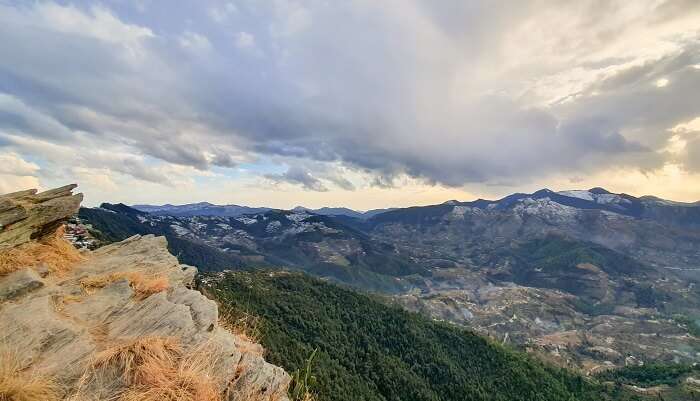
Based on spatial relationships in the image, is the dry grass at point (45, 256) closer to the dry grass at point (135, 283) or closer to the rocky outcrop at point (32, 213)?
the rocky outcrop at point (32, 213)

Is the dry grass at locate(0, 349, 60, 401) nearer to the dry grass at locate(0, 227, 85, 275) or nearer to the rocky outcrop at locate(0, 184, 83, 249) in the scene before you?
the dry grass at locate(0, 227, 85, 275)

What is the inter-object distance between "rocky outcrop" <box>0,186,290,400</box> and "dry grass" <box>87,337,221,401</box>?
1.01 feet

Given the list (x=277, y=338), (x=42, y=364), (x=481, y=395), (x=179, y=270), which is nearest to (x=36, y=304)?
(x=42, y=364)

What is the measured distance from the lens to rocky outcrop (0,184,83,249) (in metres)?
23.0

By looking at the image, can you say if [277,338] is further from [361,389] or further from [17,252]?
[17,252]

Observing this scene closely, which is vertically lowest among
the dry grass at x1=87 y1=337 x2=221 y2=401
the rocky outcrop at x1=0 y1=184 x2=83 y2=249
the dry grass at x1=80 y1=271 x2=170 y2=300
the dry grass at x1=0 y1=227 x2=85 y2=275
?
the dry grass at x1=87 y1=337 x2=221 y2=401

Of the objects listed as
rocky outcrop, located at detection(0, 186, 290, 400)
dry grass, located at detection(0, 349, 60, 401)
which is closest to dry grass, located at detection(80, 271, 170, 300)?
rocky outcrop, located at detection(0, 186, 290, 400)

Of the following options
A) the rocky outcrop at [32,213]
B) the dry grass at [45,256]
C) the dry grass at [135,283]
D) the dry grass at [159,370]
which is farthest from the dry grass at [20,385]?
the rocky outcrop at [32,213]

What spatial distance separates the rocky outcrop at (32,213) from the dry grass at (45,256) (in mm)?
489

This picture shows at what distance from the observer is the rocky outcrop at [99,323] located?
490 inches

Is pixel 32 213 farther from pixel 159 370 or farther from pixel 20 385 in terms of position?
pixel 159 370

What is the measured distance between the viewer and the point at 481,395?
19350 cm

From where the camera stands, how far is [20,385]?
32.1 feet

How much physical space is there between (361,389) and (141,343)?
16917 cm
